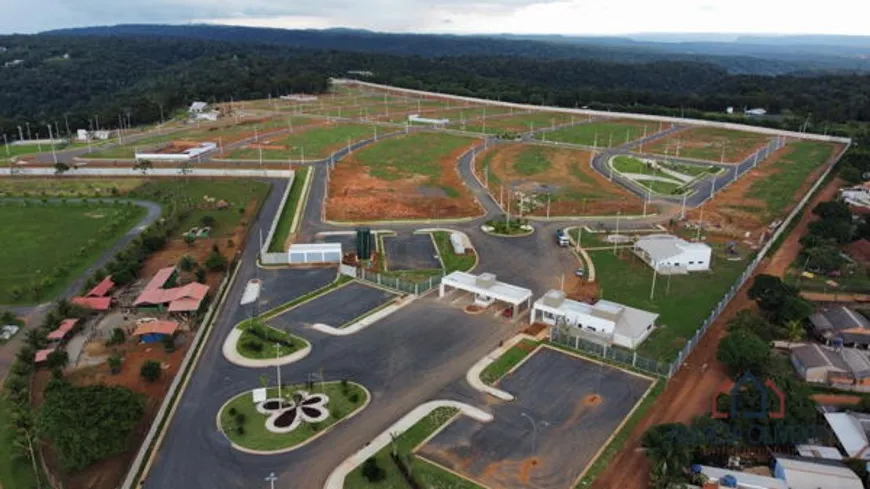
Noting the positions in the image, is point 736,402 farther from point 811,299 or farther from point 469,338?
point 811,299

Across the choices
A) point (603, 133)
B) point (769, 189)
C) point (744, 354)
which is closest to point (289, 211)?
point (744, 354)

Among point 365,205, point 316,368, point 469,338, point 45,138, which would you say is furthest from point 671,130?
point 45,138

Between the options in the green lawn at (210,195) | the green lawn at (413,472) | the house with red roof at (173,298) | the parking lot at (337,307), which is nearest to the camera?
the green lawn at (413,472)

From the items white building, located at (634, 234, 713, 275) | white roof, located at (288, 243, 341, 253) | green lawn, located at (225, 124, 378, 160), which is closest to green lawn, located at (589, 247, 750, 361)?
white building, located at (634, 234, 713, 275)

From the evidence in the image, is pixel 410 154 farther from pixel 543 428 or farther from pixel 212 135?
pixel 543 428

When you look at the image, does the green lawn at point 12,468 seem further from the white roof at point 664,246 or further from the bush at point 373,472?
the white roof at point 664,246

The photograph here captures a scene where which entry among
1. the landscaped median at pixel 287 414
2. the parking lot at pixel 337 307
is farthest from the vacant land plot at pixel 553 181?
the landscaped median at pixel 287 414

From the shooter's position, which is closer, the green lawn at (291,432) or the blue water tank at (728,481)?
the blue water tank at (728,481)
